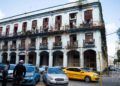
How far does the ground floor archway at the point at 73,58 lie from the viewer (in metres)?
29.8

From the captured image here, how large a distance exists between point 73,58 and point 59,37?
4517 millimetres

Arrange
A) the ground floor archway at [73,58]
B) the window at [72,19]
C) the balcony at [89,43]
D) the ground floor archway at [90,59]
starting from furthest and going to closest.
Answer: the window at [72,19] < the ground floor archway at [73,58] < the ground floor archway at [90,59] < the balcony at [89,43]

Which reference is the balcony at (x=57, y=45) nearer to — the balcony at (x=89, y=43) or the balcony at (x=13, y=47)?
the balcony at (x=89, y=43)

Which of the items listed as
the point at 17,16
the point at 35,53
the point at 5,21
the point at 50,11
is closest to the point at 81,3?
the point at 50,11

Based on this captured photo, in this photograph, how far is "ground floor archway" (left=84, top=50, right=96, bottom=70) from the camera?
2847cm

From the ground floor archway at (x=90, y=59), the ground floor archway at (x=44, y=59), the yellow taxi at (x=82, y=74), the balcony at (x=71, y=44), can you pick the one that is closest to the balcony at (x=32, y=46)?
the ground floor archway at (x=44, y=59)

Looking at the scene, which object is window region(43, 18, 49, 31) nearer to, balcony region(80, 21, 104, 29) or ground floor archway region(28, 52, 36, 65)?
ground floor archway region(28, 52, 36, 65)

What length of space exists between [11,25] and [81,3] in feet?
58.1

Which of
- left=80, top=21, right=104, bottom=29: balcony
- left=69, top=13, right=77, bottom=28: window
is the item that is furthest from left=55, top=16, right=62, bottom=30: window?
left=80, top=21, right=104, bottom=29: balcony

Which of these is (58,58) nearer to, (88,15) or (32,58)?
(32,58)

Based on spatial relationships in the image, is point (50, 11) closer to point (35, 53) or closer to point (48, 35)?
point (48, 35)

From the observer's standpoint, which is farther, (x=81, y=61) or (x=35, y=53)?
(x=35, y=53)

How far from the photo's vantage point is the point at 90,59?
94.8ft

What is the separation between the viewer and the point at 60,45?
98.4ft
